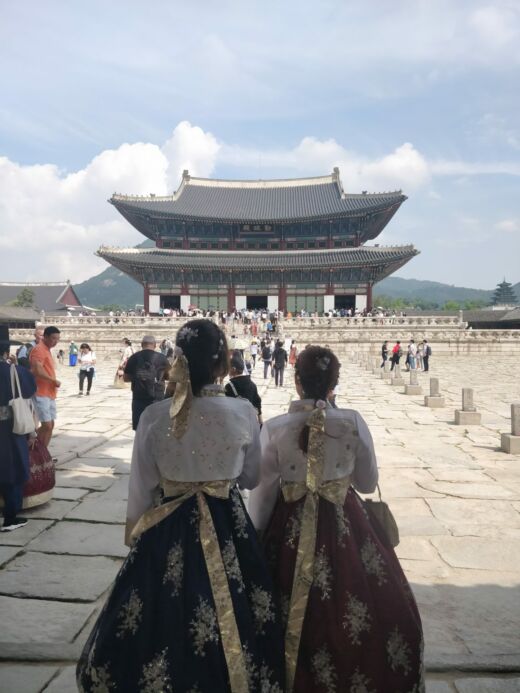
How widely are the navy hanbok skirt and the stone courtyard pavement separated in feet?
2.49

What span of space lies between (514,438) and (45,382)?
5.98 meters

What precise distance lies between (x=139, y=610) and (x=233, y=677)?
1.32 feet

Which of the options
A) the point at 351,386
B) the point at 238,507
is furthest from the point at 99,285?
the point at 238,507

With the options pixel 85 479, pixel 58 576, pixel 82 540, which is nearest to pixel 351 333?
pixel 85 479

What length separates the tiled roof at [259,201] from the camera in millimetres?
36438

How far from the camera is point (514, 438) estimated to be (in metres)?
6.96

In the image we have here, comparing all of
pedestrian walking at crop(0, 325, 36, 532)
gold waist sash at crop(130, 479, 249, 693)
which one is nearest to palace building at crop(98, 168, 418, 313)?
pedestrian walking at crop(0, 325, 36, 532)

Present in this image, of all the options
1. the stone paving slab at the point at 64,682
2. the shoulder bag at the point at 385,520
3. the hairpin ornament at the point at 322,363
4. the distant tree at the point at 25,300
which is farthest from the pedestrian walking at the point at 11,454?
the distant tree at the point at 25,300

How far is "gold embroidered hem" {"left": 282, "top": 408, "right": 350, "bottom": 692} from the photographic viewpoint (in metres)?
1.98

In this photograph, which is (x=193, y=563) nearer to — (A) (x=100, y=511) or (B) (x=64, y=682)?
(B) (x=64, y=682)

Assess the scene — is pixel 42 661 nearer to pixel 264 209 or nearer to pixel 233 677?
pixel 233 677

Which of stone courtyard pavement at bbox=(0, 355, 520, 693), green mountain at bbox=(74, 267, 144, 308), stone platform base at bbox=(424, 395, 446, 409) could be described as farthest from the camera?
green mountain at bbox=(74, 267, 144, 308)

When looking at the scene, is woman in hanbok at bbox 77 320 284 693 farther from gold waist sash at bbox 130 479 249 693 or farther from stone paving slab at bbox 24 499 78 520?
stone paving slab at bbox 24 499 78 520

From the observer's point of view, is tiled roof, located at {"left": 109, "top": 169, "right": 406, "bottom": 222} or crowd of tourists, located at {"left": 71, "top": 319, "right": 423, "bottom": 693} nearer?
crowd of tourists, located at {"left": 71, "top": 319, "right": 423, "bottom": 693}
